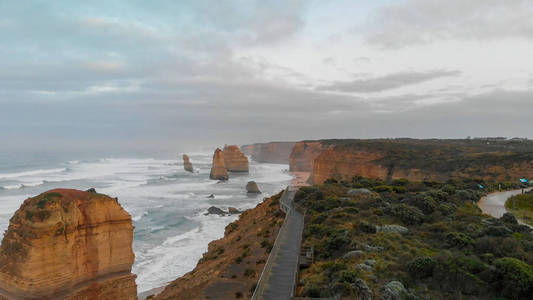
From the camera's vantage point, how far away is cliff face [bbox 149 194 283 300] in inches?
526

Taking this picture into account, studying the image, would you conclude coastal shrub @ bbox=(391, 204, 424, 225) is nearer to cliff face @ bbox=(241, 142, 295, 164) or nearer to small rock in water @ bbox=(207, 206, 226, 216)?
small rock in water @ bbox=(207, 206, 226, 216)

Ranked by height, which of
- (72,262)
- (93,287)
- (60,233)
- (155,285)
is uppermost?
(60,233)

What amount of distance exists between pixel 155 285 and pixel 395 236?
15.8m

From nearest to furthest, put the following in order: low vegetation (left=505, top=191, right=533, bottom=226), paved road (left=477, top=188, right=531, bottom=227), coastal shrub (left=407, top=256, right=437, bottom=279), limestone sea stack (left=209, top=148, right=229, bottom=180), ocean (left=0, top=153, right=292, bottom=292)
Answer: coastal shrub (left=407, top=256, right=437, bottom=279) → low vegetation (left=505, top=191, right=533, bottom=226) → paved road (left=477, top=188, right=531, bottom=227) → ocean (left=0, top=153, right=292, bottom=292) → limestone sea stack (left=209, top=148, right=229, bottom=180)

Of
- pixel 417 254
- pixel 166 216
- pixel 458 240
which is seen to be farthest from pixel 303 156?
pixel 417 254

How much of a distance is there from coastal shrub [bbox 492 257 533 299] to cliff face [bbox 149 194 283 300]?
8192 millimetres

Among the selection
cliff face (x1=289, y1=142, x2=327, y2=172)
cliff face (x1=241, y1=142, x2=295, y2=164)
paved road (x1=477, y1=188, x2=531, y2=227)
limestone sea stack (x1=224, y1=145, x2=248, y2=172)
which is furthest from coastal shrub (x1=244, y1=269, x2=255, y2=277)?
cliff face (x1=241, y1=142, x2=295, y2=164)

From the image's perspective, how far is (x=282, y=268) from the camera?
40.0 ft

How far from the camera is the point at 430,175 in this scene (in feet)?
142

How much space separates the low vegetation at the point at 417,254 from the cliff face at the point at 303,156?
3225 inches

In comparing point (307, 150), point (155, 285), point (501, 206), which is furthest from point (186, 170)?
point (501, 206)

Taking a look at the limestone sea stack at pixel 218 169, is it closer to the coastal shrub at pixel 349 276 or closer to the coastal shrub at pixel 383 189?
→ the coastal shrub at pixel 383 189

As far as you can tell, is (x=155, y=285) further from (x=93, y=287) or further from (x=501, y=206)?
(x=501, y=206)

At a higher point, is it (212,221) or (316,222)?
(316,222)
